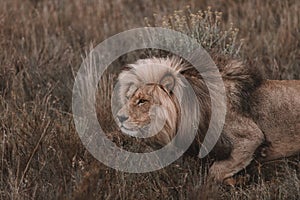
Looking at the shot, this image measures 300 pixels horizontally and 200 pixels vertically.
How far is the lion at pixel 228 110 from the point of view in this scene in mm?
3295

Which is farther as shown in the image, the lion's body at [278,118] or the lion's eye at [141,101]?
the lion's body at [278,118]

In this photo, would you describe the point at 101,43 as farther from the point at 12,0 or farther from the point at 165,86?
the point at 165,86

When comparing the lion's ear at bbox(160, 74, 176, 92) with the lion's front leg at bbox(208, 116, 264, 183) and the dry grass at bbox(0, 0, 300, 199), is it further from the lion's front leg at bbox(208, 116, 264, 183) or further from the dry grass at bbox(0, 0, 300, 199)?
the dry grass at bbox(0, 0, 300, 199)

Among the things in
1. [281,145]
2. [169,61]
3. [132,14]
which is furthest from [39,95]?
[132,14]

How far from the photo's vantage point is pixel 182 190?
3.39m

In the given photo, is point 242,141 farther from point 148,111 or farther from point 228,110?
point 148,111

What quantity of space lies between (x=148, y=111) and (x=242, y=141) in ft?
1.82

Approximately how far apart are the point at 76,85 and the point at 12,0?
9.71 feet

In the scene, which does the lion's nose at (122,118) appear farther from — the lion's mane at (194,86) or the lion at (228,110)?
the lion's mane at (194,86)

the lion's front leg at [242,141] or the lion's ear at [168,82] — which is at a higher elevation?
the lion's ear at [168,82]

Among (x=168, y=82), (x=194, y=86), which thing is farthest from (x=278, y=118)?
(x=168, y=82)

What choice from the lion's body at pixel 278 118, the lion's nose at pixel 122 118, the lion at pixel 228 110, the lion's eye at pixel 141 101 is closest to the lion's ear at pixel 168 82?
the lion at pixel 228 110

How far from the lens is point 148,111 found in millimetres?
3287

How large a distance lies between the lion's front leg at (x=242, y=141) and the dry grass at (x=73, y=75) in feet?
0.48
